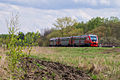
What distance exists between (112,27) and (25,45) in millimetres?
49279

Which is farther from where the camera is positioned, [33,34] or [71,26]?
[71,26]

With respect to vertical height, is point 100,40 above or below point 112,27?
below

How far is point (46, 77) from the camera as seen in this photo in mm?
7844

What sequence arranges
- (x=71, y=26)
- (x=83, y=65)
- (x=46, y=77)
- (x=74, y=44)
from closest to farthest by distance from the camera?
(x=46, y=77)
(x=83, y=65)
(x=74, y=44)
(x=71, y=26)

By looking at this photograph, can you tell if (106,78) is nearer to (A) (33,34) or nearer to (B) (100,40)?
(A) (33,34)

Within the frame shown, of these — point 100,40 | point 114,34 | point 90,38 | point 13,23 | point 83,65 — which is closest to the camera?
point 13,23

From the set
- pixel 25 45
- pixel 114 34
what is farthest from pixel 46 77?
pixel 114 34

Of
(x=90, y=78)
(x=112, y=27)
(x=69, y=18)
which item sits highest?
(x=69, y=18)

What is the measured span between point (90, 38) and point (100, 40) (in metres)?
10.8

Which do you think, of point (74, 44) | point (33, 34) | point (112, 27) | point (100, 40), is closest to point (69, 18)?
point (112, 27)

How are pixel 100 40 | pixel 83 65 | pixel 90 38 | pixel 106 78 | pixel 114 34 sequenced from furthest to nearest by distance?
1. pixel 114 34
2. pixel 100 40
3. pixel 90 38
4. pixel 83 65
5. pixel 106 78

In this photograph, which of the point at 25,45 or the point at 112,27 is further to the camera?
the point at 112,27

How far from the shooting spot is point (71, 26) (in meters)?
66.1

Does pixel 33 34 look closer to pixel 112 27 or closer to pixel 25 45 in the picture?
pixel 25 45
